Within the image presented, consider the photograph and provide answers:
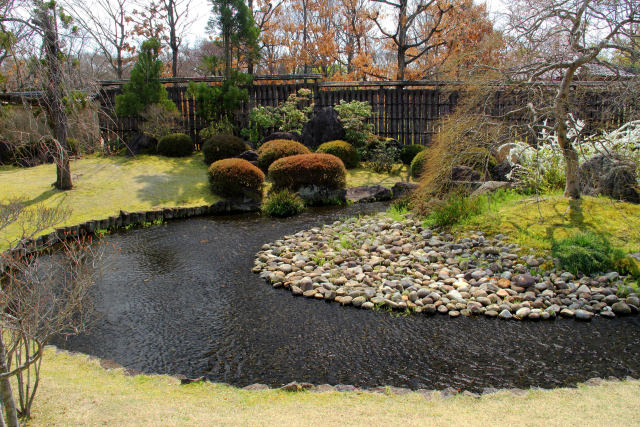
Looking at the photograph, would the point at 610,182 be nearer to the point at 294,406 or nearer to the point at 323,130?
the point at 294,406

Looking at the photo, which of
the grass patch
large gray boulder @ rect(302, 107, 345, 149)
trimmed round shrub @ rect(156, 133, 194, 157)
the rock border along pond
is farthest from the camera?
large gray boulder @ rect(302, 107, 345, 149)

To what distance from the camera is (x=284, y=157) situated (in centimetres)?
1333

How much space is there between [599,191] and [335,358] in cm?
670

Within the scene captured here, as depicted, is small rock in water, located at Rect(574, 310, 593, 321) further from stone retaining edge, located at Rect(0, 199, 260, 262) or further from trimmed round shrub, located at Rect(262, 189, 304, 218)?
stone retaining edge, located at Rect(0, 199, 260, 262)

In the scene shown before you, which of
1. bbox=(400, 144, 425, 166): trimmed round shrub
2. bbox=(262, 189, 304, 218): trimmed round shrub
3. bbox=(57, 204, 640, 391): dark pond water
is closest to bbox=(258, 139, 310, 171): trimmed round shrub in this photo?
bbox=(262, 189, 304, 218): trimmed round shrub

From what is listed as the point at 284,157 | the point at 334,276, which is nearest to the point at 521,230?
the point at 334,276

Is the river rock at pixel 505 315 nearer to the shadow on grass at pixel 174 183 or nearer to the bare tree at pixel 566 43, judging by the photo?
the bare tree at pixel 566 43

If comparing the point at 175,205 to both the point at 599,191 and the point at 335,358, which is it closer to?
the point at 335,358

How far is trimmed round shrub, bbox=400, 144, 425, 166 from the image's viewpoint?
15.5m

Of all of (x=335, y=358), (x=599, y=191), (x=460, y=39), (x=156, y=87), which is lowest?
(x=335, y=358)

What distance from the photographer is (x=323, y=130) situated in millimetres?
15938

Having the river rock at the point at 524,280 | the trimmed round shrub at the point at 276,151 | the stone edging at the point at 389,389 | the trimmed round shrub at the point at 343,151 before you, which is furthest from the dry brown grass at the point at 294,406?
the trimmed round shrub at the point at 343,151

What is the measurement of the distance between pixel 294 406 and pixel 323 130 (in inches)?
519

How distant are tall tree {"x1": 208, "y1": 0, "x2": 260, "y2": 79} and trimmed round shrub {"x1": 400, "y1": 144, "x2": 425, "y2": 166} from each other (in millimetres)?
7001
